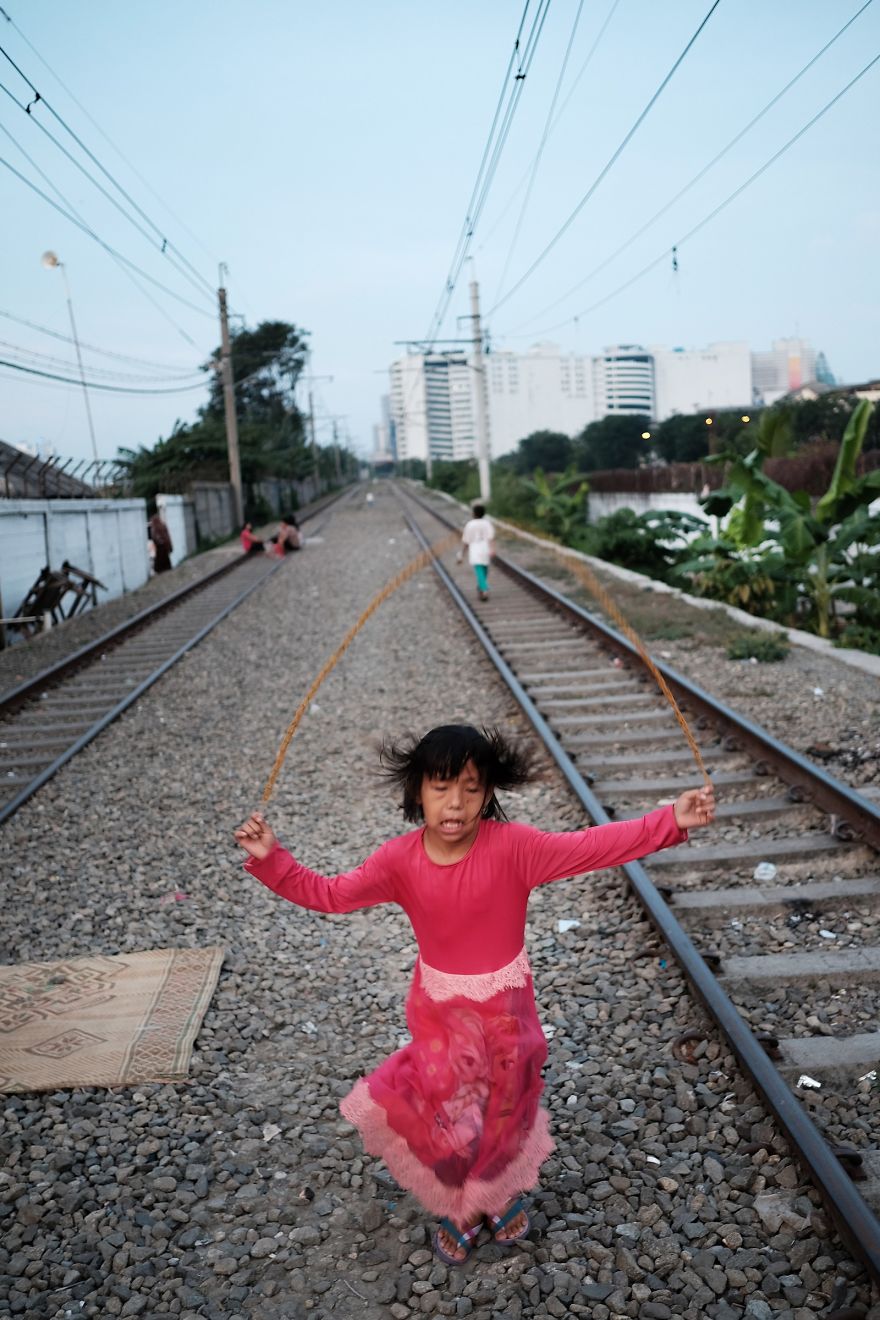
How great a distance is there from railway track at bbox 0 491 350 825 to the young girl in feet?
16.1

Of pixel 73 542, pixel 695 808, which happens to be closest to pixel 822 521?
pixel 695 808

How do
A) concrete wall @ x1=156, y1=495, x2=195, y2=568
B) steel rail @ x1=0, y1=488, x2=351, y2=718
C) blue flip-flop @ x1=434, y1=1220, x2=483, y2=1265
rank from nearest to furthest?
blue flip-flop @ x1=434, y1=1220, x2=483, y2=1265, steel rail @ x1=0, y1=488, x2=351, y2=718, concrete wall @ x1=156, y1=495, x2=195, y2=568

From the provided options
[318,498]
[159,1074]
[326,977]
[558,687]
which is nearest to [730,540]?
[558,687]

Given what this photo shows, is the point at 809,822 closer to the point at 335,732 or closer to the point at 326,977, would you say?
the point at 326,977

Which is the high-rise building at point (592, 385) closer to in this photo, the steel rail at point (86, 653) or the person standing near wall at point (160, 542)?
the person standing near wall at point (160, 542)

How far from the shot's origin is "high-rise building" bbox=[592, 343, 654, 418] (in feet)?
359

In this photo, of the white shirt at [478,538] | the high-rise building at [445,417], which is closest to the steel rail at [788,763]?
the white shirt at [478,538]

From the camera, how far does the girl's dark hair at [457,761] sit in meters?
2.67

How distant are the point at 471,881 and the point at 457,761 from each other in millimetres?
327

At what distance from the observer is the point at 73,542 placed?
19141 millimetres

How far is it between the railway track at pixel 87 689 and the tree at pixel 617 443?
1819 inches

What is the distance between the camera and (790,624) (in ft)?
47.1

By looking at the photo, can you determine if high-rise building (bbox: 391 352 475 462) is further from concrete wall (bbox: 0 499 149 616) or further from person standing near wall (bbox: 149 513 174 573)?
concrete wall (bbox: 0 499 149 616)

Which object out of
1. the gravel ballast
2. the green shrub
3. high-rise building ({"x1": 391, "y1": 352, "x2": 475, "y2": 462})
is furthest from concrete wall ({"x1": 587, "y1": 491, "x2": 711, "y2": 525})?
high-rise building ({"x1": 391, "y1": 352, "x2": 475, "y2": 462})
